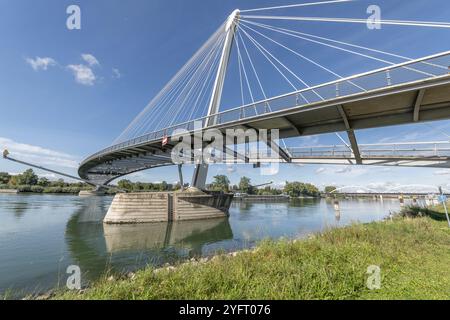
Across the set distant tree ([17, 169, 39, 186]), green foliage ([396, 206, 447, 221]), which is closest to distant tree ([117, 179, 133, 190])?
distant tree ([17, 169, 39, 186])

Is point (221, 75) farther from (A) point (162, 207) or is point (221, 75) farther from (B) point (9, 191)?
(B) point (9, 191)

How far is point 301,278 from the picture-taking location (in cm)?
475

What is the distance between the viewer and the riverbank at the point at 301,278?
430 centimetres

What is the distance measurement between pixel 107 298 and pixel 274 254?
455 centimetres

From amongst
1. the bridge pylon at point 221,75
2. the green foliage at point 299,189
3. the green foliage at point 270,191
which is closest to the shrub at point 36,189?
the bridge pylon at point 221,75

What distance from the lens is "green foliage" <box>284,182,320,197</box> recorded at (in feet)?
386

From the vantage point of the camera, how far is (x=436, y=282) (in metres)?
4.80

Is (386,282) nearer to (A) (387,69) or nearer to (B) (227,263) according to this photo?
(B) (227,263)

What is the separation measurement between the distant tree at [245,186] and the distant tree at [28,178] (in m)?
87.6

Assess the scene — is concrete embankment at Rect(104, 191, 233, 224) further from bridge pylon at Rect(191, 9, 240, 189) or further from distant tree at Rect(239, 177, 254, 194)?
distant tree at Rect(239, 177, 254, 194)

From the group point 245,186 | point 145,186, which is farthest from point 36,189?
point 245,186

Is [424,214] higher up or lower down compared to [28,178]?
lower down

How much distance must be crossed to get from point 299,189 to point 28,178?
121 metres

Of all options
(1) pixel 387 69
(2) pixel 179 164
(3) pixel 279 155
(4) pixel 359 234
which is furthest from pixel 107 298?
(2) pixel 179 164
